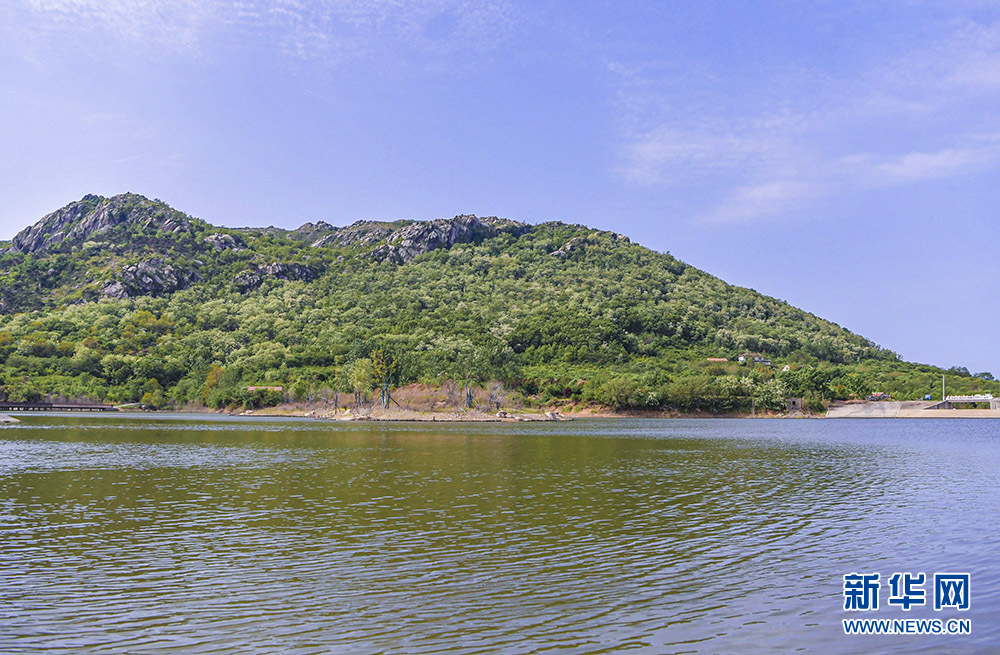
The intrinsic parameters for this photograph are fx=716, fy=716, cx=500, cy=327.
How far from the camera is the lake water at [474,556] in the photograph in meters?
11.9

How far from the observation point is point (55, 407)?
13725cm

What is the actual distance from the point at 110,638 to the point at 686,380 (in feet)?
404

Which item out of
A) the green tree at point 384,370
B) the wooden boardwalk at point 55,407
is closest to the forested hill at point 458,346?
the wooden boardwalk at point 55,407

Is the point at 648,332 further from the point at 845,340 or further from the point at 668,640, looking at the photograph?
the point at 668,640

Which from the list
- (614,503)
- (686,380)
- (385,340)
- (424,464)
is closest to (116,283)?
(385,340)

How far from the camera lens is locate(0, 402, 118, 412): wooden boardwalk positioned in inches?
5189

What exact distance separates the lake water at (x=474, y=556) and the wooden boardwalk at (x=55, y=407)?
114 metres

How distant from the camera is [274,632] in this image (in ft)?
38.7

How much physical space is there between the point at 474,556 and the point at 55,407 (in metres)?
147

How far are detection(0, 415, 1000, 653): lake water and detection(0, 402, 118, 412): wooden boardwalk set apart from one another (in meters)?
114

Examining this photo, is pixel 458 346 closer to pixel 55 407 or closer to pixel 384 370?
pixel 384 370

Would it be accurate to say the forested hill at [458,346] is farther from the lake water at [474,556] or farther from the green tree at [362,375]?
the lake water at [474,556]

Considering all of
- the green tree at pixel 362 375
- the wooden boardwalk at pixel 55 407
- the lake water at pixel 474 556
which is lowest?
the wooden boardwalk at pixel 55 407

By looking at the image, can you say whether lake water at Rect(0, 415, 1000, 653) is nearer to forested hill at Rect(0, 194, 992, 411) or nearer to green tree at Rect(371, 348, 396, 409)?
green tree at Rect(371, 348, 396, 409)
